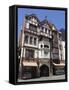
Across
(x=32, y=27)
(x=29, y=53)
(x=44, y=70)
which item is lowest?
(x=44, y=70)

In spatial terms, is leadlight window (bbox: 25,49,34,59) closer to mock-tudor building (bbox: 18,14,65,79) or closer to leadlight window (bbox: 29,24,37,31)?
mock-tudor building (bbox: 18,14,65,79)

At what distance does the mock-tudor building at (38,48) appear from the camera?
1.93m

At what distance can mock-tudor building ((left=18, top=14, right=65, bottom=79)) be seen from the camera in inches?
76.1

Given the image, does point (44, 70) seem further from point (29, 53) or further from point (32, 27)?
point (32, 27)

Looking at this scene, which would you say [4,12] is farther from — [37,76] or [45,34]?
[37,76]

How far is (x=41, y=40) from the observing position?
6.55 ft

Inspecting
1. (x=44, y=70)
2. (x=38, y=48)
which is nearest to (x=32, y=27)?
(x=38, y=48)

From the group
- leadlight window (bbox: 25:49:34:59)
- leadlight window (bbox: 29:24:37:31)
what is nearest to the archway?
leadlight window (bbox: 25:49:34:59)

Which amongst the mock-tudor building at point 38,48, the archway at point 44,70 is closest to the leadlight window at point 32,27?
the mock-tudor building at point 38,48

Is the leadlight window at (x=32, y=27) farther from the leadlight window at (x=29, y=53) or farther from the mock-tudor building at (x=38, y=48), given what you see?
the leadlight window at (x=29, y=53)

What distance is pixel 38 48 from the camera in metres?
1.99

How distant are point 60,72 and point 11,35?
40 centimetres

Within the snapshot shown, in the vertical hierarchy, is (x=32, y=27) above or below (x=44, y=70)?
above

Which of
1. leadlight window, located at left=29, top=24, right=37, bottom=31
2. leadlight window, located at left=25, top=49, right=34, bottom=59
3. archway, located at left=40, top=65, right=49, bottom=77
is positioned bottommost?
archway, located at left=40, top=65, right=49, bottom=77
